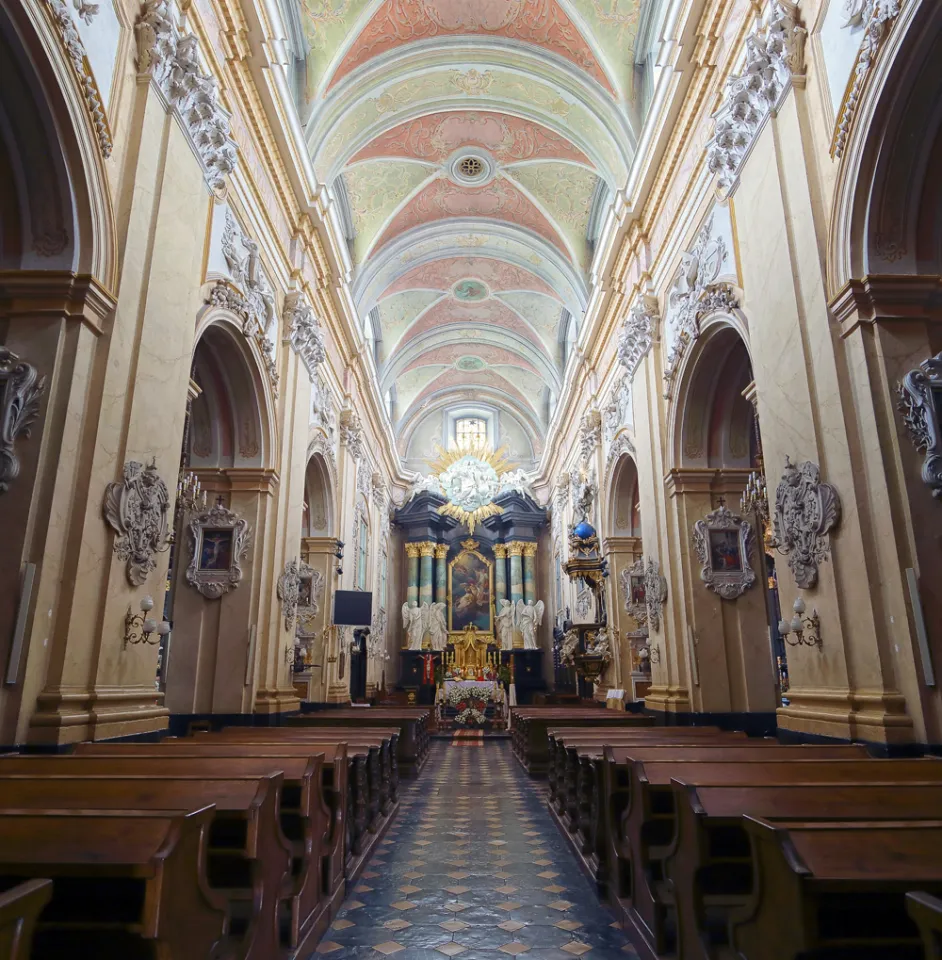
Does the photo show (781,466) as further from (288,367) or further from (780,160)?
(288,367)

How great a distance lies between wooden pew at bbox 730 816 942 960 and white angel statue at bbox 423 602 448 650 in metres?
21.6

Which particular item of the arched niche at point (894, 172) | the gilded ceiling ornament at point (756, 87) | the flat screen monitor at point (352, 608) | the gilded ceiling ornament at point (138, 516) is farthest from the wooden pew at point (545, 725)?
the gilded ceiling ornament at point (756, 87)

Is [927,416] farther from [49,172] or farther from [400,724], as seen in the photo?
[400,724]

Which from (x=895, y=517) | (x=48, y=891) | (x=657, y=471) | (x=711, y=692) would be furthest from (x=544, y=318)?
(x=48, y=891)

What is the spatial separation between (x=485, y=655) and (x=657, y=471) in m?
14.9

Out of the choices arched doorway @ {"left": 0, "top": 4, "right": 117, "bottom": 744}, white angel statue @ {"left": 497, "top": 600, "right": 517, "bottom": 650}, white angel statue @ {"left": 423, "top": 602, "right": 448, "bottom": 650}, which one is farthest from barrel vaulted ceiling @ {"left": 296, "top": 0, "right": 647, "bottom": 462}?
white angel statue @ {"left": 423, "top": 602, "right": 448, "bottom": 650}

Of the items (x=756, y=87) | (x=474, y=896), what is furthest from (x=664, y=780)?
(x=756, y=87)

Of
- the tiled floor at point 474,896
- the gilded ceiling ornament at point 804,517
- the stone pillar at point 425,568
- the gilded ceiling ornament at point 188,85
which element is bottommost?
the tiled floor at point 474,896

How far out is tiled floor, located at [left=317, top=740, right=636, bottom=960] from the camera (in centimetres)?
357

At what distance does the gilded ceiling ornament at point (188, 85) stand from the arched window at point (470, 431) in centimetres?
1859

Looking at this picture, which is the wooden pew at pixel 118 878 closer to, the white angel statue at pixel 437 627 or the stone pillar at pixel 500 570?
the white angel statue at pixel 437 627

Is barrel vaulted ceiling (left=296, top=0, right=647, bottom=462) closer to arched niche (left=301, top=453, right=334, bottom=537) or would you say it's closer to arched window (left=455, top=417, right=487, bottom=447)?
arched niche (left=301, top=453, right=334, bottom=537)

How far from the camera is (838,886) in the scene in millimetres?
1927

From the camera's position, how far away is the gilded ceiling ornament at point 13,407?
4570 mm
